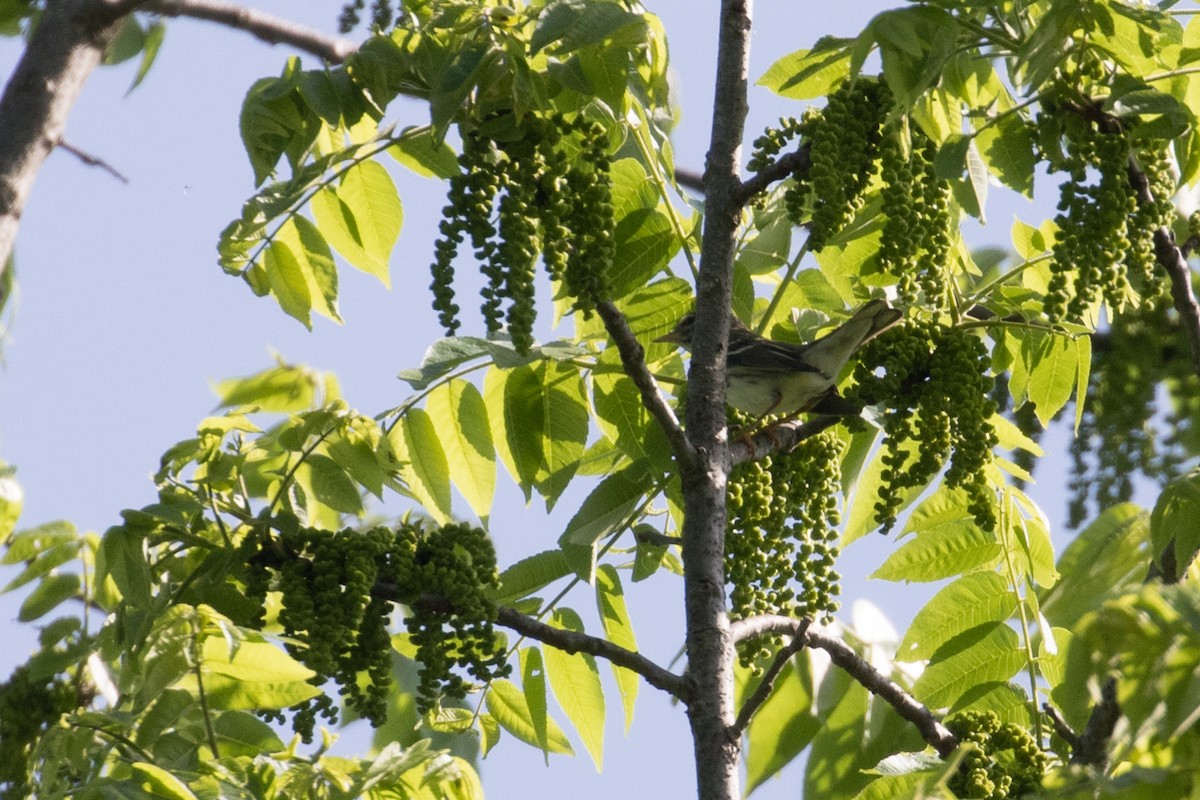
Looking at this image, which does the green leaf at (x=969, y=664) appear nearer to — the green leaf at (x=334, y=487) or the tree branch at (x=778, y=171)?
the tree branch at (x=778, y=171)

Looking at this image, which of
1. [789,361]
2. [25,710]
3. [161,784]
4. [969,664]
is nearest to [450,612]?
[161,784]

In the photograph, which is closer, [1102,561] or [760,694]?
[760,694]

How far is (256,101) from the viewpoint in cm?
394

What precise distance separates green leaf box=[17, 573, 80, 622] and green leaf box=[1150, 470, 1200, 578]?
3449 mm

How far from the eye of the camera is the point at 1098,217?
368cm

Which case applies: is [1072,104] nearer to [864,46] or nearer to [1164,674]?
[864,46]

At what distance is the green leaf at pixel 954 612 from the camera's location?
15.2 feet

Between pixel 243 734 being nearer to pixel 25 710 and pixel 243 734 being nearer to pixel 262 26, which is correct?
pixel 25 710

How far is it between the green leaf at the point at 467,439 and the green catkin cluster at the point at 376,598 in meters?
0.58

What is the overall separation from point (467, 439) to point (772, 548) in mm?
1158

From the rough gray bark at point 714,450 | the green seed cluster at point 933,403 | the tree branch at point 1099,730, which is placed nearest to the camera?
the rough gray bark at point 714,450

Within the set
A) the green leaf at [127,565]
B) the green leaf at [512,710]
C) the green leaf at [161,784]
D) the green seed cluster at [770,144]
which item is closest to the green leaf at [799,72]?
the green seed cluster at [770,144]

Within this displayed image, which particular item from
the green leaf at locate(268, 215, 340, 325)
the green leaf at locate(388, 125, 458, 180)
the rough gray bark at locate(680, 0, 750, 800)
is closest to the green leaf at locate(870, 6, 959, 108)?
the rough gray bark at locate(680, 0, 750, 800)

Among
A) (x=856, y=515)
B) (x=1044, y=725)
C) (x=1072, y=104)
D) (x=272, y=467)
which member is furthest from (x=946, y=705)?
(x=272, y=467)
